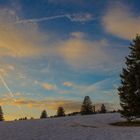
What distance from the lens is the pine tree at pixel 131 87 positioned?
44847 mm

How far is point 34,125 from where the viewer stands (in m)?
39.9

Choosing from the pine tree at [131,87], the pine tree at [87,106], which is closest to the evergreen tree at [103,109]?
the pine tree at [87,106]

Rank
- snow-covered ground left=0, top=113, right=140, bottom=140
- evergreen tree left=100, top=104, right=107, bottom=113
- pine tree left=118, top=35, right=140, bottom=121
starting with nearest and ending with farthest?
1. snow-covered ground left=0, top=113, right=140, bottom=140
2. pine tree left=118, top=35, right=140, bottom=121
3. evergreen tree left=100, top=104, right=107, bottom=113

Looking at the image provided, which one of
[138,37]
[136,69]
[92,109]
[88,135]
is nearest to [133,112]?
[136,69]

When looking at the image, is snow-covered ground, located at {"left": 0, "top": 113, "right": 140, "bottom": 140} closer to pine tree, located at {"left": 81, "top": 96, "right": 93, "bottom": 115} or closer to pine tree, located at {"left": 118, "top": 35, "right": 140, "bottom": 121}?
pine tree, located at {"left": 118, "top": 35, "right": 140, "bottom": 121}

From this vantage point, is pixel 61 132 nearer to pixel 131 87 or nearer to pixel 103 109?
pixel 131 87

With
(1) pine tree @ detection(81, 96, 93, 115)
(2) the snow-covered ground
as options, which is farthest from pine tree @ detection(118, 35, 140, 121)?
(1) pine tree @ detection(81, 96, 93, 115)

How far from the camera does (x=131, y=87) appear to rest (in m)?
45.8

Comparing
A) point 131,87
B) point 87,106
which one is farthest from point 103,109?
point 131,87

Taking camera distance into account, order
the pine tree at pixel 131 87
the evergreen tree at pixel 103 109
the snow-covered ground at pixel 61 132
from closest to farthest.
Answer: the snow-covered ground at pixel 61 132
the pine tree at pixel 131 87
the evergreen tree at pixel 103 109

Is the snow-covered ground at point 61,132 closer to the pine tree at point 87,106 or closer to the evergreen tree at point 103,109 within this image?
the pine tree at point 87,106

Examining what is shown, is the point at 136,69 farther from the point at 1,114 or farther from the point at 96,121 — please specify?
the point at 1,114

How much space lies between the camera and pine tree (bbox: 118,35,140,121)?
4485 centimetres

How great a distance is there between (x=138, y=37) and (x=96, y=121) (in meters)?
11.5
